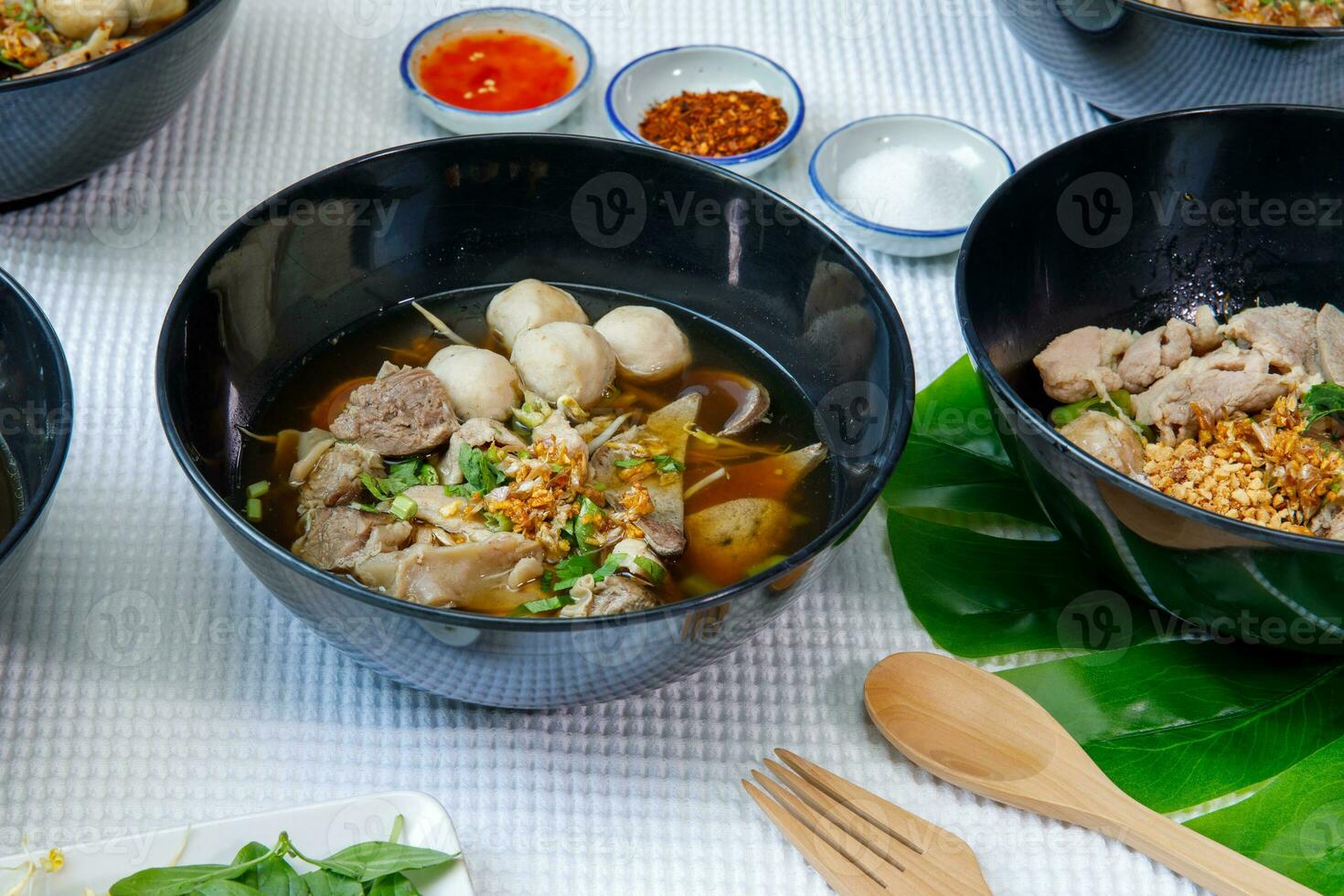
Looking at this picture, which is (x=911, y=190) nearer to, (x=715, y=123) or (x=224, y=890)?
(x=715, y=123)

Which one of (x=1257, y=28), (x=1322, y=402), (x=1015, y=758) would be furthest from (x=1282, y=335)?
(x=1015, y=758)

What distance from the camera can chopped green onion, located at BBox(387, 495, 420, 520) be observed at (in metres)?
1.46

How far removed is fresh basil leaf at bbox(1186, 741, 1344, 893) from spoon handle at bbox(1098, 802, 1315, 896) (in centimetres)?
3

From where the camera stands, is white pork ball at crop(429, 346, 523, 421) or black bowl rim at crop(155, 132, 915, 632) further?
white pork ball at crop(429, 346, 523, 421)

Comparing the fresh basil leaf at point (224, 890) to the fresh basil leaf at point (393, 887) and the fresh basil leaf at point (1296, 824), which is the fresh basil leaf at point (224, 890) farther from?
the fresh basil leaf at point (1296, 824)

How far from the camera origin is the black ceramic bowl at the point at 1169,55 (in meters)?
1.92

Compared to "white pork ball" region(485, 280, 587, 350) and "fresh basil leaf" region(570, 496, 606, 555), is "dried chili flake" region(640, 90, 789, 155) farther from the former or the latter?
"fresh basil leaf" region(570, 496, 606, 555)

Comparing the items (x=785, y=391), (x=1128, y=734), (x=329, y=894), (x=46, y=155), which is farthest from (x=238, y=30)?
(x=1128, y=734)

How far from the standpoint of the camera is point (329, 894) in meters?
1.19

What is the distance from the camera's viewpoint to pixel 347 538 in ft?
4.66

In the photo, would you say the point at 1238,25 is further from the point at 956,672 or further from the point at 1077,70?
the point at 956,672

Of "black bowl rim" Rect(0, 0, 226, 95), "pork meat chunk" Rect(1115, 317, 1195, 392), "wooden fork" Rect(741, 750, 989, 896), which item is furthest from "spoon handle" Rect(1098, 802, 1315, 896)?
"black bowl rim" Rect(0, 0, 226, 95)

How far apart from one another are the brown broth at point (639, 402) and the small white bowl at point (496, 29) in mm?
476

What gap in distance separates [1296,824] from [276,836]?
3.50 feet
